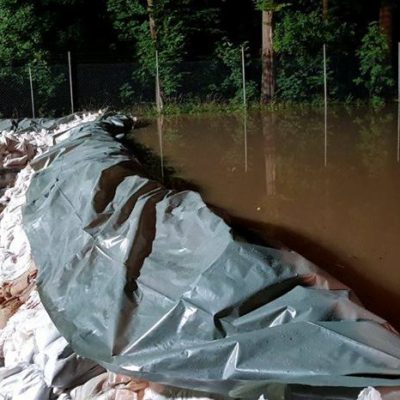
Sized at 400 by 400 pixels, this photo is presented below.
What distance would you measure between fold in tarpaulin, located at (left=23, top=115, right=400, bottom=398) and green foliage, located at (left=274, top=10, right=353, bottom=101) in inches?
532

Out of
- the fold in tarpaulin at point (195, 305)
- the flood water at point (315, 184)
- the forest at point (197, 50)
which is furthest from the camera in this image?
the forest at point (197, 50)

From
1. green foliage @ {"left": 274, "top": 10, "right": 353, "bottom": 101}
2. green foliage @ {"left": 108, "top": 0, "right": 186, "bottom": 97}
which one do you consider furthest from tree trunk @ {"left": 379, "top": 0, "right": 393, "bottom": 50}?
green foliage @ {"left": 108, "top": 0, "right": 186, "bottom": 97}

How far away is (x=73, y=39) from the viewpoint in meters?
17.6

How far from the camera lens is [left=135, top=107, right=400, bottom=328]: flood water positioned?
4203 millimetres

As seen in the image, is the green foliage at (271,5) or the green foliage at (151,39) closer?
the green foliage at (271,5)

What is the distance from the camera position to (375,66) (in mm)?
17406

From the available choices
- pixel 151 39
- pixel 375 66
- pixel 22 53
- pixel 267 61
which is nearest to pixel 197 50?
pixel 151 39

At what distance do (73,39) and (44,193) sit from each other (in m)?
13.3

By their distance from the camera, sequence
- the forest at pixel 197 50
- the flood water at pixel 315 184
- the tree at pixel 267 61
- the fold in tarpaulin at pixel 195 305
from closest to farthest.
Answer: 1. the fold in tarpaulin at pixel 195 305
2. the flood water at pixel 315 184
3. the forest at pixel 197 50
4. the tree at pixel 267 61

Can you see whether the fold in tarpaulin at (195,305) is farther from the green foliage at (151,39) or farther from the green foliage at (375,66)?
the green foliage at (375,66)

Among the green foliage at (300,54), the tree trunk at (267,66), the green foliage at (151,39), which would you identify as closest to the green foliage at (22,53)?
the green foliage at (151,39)

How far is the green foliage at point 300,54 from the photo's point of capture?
17016 millimetres

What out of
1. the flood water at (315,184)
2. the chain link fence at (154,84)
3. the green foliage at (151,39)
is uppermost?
the green foliage at (151,39)

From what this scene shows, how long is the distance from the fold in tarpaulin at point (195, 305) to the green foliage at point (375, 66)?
566 inches
